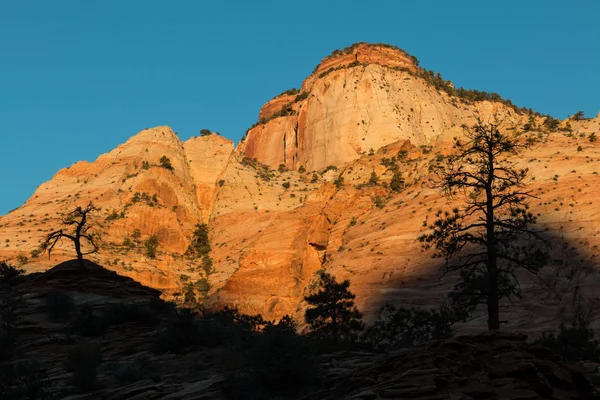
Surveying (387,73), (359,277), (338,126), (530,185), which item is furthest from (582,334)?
(387,73)

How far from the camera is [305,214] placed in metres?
60.1

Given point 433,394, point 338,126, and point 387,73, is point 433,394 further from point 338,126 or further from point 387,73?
point 387,73

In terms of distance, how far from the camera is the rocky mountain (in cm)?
4062

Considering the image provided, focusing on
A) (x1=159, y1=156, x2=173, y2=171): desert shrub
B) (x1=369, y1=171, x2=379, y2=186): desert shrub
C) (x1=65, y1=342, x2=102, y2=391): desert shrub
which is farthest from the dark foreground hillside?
(x1=159, y1=156, x2=173, y2=171): desert shrub

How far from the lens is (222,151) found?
8031cm

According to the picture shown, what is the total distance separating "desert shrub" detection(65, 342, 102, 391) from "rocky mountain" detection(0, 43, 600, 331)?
20.1 meters

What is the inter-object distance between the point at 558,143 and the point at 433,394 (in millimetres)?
49725

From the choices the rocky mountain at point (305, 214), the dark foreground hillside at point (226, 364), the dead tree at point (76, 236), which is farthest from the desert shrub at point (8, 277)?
the rocky mountain at point (305, 214)

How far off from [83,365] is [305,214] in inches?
1727

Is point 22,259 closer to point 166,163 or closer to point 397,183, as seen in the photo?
point 166,163

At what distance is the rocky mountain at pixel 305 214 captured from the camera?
40.6 metres

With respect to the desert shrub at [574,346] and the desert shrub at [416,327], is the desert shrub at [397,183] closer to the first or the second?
the desert shrub at [416,327]

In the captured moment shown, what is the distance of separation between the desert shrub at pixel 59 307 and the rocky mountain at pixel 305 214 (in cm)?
1866

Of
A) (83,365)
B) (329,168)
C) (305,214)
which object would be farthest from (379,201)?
(83,365)
